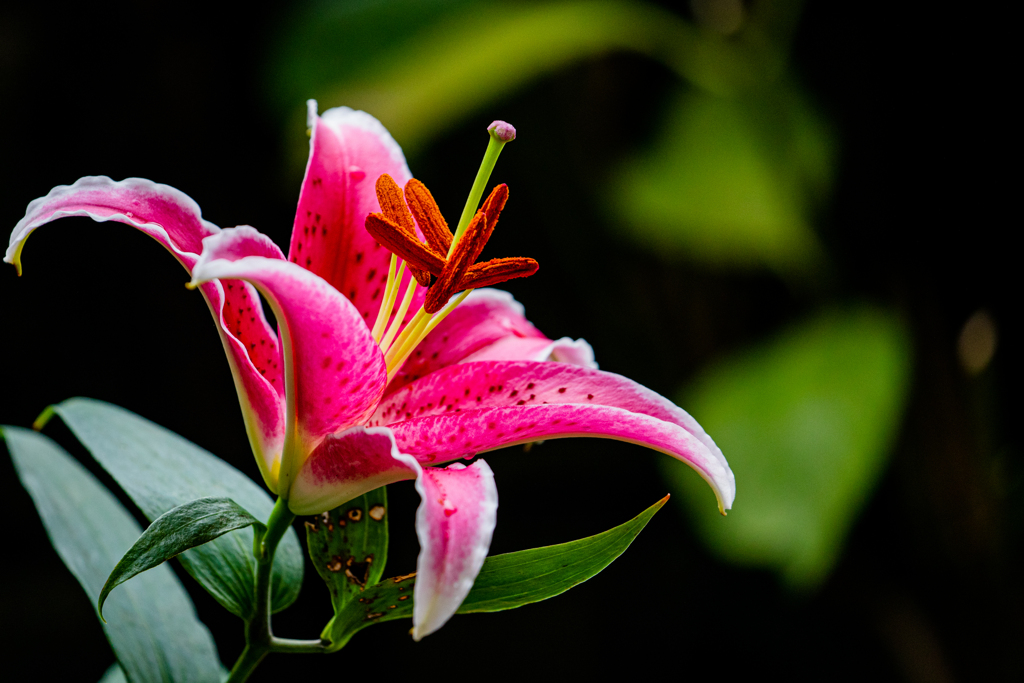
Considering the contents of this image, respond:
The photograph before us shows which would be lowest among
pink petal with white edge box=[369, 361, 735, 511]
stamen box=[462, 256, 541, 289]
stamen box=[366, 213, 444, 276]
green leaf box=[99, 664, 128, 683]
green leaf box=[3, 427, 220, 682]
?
green leaf box=[99, 664, 128, 683]

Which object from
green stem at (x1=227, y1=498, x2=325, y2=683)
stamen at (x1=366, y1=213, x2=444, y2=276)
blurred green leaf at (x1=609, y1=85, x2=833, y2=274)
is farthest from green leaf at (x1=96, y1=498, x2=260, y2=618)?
blurred green leaf at (x1=609, y1=85, x2=833, y2=274)

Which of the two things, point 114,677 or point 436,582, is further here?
point 114,677

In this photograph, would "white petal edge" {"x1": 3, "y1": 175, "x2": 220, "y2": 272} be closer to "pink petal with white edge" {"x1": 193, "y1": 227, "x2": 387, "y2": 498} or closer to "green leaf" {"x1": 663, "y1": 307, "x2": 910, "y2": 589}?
"pink petal with white edge" {"x1": 193, "y1": 227, "x2": 387, "y2": 498}

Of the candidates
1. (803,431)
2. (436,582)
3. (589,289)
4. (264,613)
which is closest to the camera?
(436,582)

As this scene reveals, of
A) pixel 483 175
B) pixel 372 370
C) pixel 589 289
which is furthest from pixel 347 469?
pixel 589 289

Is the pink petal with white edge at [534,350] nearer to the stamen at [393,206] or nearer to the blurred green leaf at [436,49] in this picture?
the stamen at [393,206]

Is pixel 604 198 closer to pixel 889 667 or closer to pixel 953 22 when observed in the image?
pixel 953 22

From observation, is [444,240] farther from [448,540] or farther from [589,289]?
[589,289]
